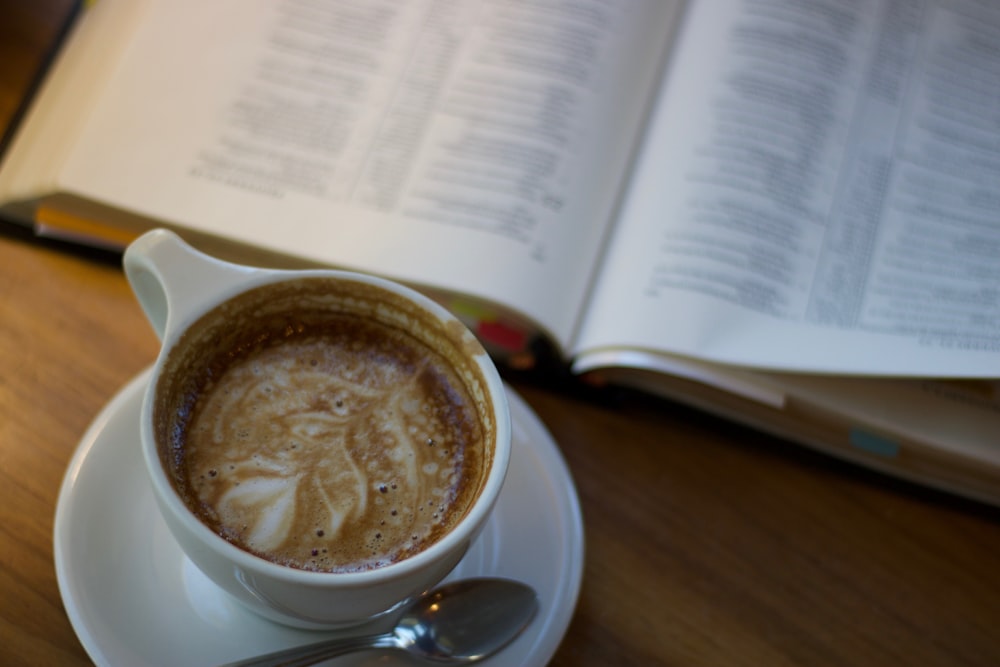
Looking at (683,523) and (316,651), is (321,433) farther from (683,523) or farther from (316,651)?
(683,523)

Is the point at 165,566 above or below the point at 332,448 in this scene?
below

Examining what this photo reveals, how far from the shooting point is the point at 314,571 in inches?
20.6

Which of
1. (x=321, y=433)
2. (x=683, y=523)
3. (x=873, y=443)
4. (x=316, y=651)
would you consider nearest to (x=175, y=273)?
(x=321, y=433)

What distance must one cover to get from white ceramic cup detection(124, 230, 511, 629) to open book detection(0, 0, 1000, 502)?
174 millimetres

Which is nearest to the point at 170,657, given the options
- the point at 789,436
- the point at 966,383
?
the point at 789,436

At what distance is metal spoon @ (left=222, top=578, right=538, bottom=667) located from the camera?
562mm

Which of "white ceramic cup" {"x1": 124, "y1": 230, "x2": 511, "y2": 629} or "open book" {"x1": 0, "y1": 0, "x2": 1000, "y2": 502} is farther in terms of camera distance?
"open book" {"x1": 0, "y1": 0, "x2": 1000, "y2": 502}

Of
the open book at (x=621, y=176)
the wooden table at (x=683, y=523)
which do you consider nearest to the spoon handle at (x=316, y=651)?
the wooden table at (x=683, y=523)

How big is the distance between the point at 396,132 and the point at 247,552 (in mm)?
490

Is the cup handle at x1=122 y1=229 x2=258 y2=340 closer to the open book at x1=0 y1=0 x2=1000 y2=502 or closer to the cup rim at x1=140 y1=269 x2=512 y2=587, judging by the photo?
the cup rim at x1=140 y1=269 x2=512 y2=587

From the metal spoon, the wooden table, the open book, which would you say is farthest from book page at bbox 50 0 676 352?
the metal spoon

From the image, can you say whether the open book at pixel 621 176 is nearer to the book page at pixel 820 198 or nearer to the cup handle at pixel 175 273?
the book page at pixel 820 198

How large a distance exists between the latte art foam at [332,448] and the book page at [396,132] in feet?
0.45

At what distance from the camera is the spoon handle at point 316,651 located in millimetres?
542
